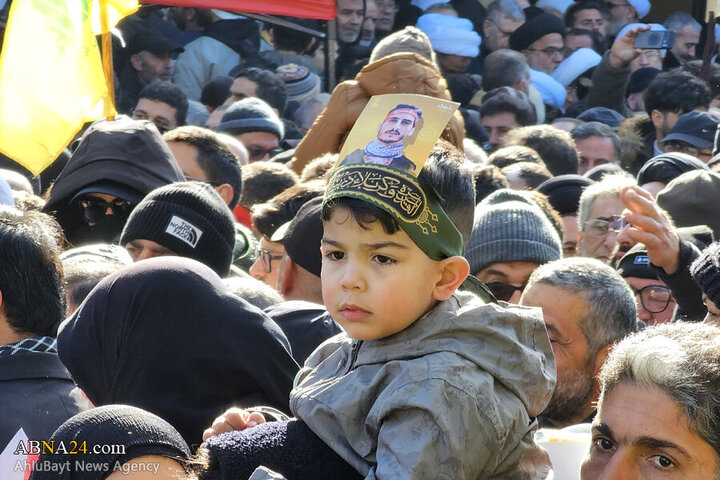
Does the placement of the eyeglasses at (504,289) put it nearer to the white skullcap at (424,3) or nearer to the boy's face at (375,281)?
the boy's face at (375,281)

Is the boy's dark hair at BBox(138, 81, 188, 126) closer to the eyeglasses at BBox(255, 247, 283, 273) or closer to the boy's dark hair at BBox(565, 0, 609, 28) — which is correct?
the eyeglasses at BBox(255, 247, 283, 273)

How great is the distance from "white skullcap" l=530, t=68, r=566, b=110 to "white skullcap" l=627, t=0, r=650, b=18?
113 inches

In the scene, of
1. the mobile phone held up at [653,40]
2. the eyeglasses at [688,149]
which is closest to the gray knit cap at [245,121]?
the eyeglasses at [688,149]

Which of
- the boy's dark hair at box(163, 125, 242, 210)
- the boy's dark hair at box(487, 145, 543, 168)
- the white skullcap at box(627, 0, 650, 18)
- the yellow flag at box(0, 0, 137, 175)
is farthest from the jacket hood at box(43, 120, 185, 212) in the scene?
the white skullcap at box(627, 0, 650, 18)

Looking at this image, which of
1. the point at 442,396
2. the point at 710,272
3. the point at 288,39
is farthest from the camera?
the point at 288,39

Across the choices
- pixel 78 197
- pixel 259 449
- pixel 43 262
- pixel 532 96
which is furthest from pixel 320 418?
pixel 532 96

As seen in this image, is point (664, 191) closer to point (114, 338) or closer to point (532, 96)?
point (114, 338)

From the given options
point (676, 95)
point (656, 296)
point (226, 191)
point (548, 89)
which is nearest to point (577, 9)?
point (548, 89)

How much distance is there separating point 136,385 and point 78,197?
244 centimetres

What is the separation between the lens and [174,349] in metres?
2.84

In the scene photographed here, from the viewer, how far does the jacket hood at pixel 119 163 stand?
506 centimetres

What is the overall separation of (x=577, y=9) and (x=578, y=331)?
382 inches

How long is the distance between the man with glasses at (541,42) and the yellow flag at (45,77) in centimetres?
722

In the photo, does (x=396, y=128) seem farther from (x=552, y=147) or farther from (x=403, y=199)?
(x=552, y=147)
